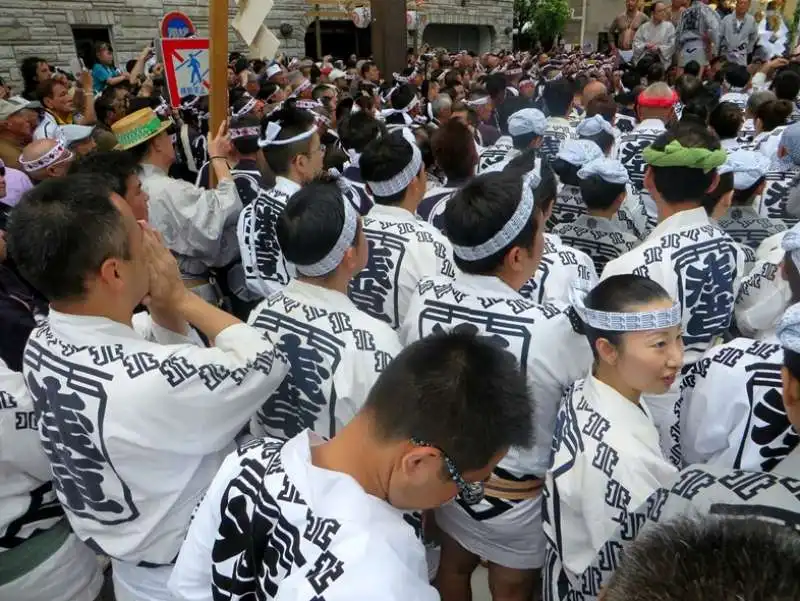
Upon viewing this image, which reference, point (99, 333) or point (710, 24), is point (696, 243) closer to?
point (99, 333)

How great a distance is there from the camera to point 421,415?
1.11 m

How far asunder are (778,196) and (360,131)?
10.2ft

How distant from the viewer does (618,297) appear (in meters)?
1.84

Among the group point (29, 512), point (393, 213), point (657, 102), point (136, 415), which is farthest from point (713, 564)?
point (657, 102)

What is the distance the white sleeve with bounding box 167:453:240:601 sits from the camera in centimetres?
123

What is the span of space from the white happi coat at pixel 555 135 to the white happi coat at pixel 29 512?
4.49 metres

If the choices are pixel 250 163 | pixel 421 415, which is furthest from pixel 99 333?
pixel 250 163

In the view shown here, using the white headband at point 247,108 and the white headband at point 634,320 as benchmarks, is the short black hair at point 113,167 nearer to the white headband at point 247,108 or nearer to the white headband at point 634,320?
the white headband at point 634,320

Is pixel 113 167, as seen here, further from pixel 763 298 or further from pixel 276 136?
pixel 763 298

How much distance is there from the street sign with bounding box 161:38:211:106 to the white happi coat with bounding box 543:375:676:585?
4910 mm

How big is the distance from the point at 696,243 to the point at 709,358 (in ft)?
3.07

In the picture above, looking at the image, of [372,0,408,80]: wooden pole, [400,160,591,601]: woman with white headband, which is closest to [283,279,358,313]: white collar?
[400,160,591,601]: woman with white headband

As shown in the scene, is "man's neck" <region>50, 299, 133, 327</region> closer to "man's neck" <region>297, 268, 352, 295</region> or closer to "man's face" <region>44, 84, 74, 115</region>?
"man's neck" <region>297, 268, 352, 295</region>

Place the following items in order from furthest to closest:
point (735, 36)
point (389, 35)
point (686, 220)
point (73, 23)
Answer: point (73, 23)
point (735, 36)
point (389, 35)
point (686, 220)
